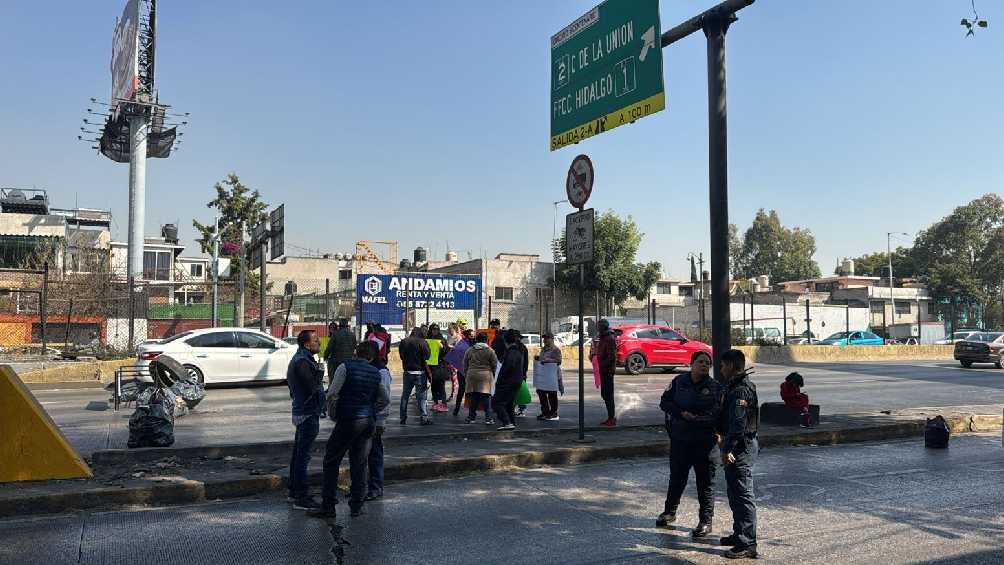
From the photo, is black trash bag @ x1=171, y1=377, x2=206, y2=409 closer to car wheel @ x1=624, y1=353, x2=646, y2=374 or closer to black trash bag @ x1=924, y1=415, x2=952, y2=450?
black trash bag @ x1=924, y1=415, x2=952, y2=450

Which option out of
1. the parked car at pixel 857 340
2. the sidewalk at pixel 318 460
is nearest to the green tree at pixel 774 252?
the parked car at pixel 857 340

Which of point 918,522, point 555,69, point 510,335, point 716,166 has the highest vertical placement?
point 555,69

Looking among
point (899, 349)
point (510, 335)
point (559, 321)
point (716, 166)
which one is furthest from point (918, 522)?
point (559, 321)

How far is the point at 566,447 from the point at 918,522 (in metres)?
4.24

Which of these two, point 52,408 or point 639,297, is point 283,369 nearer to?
point 52,408

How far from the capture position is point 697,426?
626cm

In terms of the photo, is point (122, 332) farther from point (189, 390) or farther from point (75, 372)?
point (189, 390)

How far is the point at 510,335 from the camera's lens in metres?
12.2

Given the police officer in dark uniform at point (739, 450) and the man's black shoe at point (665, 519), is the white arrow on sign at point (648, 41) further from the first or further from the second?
the man's black shoe at point (665, 519)

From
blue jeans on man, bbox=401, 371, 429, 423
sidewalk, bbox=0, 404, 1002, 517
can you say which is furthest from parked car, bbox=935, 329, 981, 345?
blue jeans on man, bbox=401, 371, 429, 423

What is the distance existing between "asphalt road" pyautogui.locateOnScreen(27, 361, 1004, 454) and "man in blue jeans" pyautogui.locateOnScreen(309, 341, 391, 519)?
3.93 m

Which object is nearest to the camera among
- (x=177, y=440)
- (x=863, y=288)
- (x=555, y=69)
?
(x=177, y=440)

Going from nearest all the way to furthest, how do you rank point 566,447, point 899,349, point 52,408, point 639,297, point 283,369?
point 566,447 → point 52,408 → point 283,369 → point 899,349 → point 639,297

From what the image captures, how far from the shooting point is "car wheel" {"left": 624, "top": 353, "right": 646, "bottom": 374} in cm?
2423
